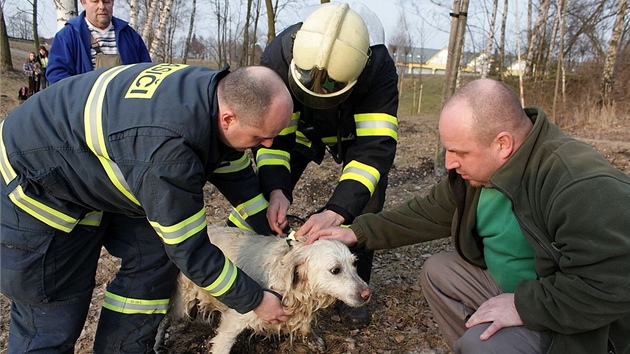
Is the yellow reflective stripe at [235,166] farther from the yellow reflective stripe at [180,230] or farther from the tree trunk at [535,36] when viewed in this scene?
the tree trunk at [535,36]

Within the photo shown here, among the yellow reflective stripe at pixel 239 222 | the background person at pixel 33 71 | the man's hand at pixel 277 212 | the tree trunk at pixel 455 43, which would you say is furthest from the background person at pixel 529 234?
the background person at pixel 33 71

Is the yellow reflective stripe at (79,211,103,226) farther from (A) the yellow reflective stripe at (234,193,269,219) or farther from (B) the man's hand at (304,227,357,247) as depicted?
(B) the man's hand at (304,227,357,247)

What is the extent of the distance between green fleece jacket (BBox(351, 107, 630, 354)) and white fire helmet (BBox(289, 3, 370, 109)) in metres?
1.29

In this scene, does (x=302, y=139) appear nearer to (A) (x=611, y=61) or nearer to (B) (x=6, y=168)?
(B) (x=6, y=168)

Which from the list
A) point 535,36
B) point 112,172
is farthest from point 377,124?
point 535,36

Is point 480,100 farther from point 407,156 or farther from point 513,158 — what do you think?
point 407,156

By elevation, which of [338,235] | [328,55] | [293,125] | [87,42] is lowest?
[338,235]

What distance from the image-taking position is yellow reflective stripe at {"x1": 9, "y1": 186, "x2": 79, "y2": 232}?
2.54 m

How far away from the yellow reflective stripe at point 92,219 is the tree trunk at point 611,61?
18.9 meters

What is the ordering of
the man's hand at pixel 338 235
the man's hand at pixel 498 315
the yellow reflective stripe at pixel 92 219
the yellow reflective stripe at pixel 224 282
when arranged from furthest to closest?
the man's hand at pixel 338 235, the yellow reflective stripe at pixel 92 219, the yellow reflective stripe at pixel 224 282, the man's hand at pixel 498 315

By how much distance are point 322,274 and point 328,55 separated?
156 centimetres

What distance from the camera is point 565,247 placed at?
2166 mm

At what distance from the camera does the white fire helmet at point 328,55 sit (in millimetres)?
3229

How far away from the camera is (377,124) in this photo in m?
3.76
